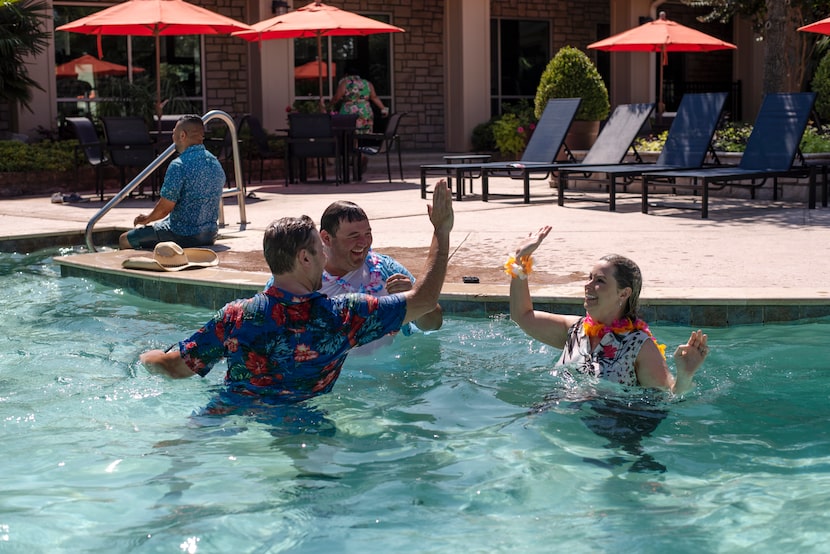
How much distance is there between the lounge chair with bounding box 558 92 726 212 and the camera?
37.0 ft

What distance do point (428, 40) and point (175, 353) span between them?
17765mm

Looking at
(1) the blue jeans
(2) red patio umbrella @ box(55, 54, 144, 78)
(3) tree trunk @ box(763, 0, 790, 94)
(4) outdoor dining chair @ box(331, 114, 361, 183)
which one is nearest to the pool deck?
(1) the blue jeans

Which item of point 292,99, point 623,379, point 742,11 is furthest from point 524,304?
point 742,11

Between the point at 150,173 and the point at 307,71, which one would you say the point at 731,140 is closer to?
the point at 150,173

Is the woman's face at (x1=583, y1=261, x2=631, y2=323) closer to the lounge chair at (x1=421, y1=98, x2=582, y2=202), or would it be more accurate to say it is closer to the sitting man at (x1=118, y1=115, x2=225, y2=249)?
the sitting man at (x1=118, y1=115, x2=225, y2=249)

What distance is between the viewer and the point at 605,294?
414 cm

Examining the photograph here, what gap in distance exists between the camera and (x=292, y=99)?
59.1 ft

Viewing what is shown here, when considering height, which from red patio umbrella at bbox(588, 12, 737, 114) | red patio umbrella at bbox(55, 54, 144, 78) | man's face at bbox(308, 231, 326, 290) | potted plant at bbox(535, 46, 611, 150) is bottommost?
man's face at bbox(308, 231, 326, 290)

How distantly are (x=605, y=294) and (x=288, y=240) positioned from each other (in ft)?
4.36

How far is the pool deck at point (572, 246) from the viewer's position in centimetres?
589

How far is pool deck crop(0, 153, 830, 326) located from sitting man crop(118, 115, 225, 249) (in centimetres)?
24

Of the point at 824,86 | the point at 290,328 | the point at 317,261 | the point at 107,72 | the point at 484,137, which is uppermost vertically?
the point at 107,72

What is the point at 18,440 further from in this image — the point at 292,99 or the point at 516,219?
the point at 292,99

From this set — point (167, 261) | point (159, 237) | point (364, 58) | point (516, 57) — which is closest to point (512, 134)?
point (364, 58)
